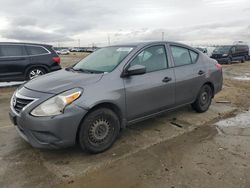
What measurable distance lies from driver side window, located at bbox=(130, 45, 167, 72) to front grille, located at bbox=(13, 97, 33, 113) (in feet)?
5.64

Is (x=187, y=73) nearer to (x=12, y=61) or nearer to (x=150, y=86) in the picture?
(x=150, y=86)

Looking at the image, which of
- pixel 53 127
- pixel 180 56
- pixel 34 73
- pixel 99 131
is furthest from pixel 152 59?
pixel 34 73

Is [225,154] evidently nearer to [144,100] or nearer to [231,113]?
[144,100]

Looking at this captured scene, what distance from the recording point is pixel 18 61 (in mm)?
9328

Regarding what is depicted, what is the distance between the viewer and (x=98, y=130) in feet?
12.3

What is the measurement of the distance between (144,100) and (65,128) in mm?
1487

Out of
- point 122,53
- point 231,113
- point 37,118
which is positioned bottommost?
point 231,113

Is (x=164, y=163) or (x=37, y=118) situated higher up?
(x=37, y=118)

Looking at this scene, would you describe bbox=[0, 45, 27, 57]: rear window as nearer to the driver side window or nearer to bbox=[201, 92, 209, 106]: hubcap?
the driver side window

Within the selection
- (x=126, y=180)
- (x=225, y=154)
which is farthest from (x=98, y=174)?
(x=225, y=154)

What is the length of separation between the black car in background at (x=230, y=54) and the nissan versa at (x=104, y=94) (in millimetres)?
19198

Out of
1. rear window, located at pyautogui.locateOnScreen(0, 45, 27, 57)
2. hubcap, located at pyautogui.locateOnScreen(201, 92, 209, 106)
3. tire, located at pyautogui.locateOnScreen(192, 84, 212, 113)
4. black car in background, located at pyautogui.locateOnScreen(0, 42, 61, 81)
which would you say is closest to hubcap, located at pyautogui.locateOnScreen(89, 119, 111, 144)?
tire, located at pyautogui.locateOnScreen(192, 84, 212, 113)

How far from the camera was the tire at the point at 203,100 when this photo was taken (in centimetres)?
571

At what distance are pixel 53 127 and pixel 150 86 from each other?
180 cm
